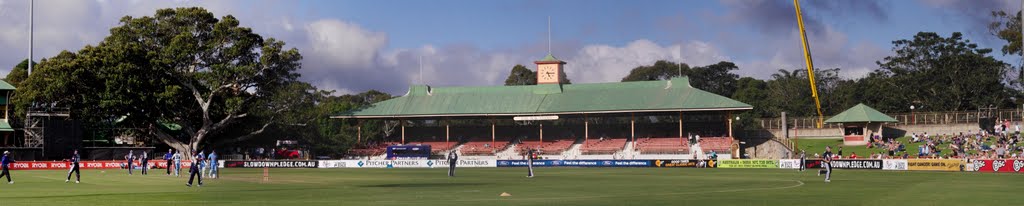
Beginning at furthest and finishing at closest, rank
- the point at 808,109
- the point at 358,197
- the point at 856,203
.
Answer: the point at 808,109 < the point at 358,197 < the point at 856,203

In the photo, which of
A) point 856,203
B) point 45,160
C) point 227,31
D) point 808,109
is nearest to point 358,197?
point 856,203

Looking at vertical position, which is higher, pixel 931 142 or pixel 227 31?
pixel 227 31

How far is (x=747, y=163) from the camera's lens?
7338 centimetres

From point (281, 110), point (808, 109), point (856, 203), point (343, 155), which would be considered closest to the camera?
point (856, 203)

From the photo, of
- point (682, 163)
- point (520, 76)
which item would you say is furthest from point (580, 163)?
point (520, 76)

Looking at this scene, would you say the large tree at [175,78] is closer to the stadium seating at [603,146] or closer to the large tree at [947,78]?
the stadium seating at [603,146]

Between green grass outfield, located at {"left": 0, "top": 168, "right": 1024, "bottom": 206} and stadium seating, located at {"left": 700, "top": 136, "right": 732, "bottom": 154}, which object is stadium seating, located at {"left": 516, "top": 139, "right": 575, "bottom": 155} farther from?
green grass outfield, located at {"left": 0, "top": 168, "right": 1024, "bottom": 206}

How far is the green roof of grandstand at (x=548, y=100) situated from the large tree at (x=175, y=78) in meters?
10.5

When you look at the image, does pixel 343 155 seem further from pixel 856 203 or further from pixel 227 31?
pixel 856 203

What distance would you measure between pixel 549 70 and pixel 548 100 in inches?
200

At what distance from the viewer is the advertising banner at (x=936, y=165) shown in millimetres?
61656

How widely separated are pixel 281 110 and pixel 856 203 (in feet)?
245

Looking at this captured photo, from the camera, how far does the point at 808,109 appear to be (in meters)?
124

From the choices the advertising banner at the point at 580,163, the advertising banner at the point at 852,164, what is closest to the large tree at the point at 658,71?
the advertising banner at the point at 580,163
